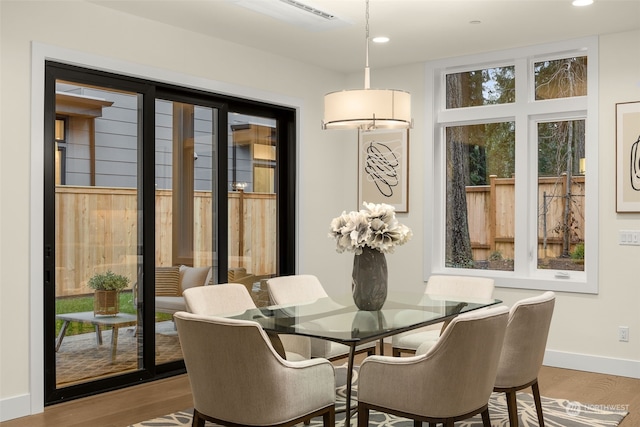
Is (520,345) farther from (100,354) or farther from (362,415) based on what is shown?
(100,354)

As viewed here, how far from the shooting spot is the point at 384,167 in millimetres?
6188

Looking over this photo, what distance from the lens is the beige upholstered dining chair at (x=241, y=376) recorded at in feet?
8.48

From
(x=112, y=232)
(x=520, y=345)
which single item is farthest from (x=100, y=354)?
(x=520, y=345)

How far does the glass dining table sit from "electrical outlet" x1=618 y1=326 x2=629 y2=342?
62.7 inches

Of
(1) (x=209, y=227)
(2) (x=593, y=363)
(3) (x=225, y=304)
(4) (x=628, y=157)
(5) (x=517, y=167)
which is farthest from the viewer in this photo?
(5) (x=517, y=167)

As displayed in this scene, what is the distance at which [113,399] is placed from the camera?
4297mm

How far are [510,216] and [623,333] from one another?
4.24ft

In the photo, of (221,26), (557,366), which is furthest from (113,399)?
(557,366)

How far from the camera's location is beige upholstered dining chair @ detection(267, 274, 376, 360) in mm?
4023

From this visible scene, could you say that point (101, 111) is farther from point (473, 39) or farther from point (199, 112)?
point (473, 39)

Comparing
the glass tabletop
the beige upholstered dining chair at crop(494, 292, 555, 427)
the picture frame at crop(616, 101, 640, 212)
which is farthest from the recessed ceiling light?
the beige upholstered dining chair at crop(494, 292, 555, 427)

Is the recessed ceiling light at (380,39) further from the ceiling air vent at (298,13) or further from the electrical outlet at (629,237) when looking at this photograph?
the electrical outlet at (629,237)

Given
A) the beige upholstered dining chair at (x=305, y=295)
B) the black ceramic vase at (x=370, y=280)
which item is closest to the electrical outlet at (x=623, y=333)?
the beige upholstered dining chair at (x=305, y=295)

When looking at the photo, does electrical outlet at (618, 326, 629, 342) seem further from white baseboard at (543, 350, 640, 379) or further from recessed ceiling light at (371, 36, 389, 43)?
recessed ceiling light at (371, 36, 389, 43)
